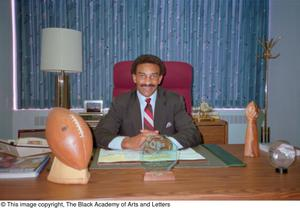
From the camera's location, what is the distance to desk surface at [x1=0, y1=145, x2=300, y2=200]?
709mm

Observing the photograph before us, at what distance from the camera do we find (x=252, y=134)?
3.70ft

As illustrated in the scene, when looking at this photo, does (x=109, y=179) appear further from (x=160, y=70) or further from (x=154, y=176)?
(x=160, y=70)

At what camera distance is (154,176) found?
0.83 meters

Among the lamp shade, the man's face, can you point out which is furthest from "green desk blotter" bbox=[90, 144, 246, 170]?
the lamp shade

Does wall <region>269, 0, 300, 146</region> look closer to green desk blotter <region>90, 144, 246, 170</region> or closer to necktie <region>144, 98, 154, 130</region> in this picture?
necktie <region>144, 98, 154, 130</region>

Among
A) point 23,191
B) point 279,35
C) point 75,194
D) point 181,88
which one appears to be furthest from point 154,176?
point 279,35

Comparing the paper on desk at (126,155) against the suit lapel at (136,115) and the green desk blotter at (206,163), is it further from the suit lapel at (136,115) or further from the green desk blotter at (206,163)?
the suit lapel at (136,115)

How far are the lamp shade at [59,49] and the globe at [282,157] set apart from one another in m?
1.92

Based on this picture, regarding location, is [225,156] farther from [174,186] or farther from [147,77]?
[147,77]

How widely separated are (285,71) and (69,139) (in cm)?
331

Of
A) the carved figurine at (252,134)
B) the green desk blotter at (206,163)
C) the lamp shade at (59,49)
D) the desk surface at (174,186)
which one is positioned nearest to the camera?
the desk surface at (174,186)

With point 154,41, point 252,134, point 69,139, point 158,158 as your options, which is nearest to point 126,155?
point 158,158

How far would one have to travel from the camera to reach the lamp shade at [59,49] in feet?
7.66

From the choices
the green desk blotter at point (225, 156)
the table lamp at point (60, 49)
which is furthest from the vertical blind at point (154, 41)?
the green desk blotter at point (225, 156)
